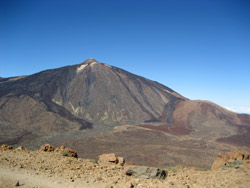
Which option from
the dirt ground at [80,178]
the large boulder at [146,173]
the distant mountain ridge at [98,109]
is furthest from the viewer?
the distant mountain ridge at [98,109]

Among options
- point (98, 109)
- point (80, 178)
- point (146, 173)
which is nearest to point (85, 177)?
point (80, 178)

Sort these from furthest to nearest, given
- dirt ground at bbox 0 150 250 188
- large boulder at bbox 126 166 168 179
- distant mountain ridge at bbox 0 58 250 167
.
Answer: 1. distant mountain ridge at bbox 0 58 250 167
2. large boulder at bbox 126 166 168 179
3. dirt ground at bbox 0 150 250 188

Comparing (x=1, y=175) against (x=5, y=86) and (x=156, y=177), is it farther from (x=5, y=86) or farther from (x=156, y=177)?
(x=5, y=86)

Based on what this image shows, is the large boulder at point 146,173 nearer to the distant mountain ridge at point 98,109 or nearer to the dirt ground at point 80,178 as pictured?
the dirt ground at point 80,178

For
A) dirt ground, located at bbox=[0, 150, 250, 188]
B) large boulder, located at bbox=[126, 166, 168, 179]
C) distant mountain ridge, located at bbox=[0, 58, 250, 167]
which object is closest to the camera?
dirt ground, located at bbox=[0, 150, 250, 188]

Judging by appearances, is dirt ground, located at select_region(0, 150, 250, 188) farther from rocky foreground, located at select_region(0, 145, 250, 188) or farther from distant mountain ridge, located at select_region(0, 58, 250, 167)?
distant mountain ridge, located at select_region(0, 58, 250, 167)

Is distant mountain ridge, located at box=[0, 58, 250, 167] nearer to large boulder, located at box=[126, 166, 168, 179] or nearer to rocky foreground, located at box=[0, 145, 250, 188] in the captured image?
rocky foreground, located at box=[0, 145, 250, 188]

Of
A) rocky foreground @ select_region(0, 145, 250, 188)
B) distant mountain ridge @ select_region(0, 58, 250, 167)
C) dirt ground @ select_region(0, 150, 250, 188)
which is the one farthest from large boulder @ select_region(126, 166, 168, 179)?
distant mountain ridge @ select_region(0, 58, 250, 167)

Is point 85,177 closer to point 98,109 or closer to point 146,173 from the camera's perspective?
point 146,173

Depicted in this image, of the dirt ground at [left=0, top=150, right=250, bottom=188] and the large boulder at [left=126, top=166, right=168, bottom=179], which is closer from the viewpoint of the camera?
the dirt ground at [left=0, top=150, right=250, bottom=188]

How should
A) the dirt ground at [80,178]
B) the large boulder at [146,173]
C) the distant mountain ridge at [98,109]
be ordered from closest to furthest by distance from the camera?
the dirt ground at [80,178]
the large boulder at [146,173]
the distant mountain ridge at [98,109]

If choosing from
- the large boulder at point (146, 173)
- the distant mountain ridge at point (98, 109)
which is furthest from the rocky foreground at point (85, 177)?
the distant mountain ridge at point (98, 109)
